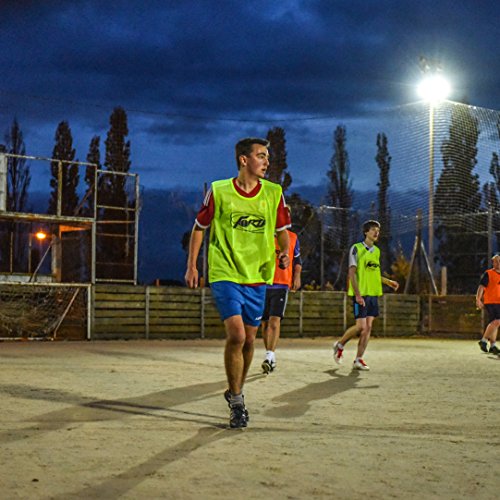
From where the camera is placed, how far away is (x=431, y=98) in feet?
100

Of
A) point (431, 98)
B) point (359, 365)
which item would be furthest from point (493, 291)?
point (431, 98)

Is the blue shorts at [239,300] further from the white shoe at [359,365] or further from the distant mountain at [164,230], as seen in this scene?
the distant mountain at [164,230]

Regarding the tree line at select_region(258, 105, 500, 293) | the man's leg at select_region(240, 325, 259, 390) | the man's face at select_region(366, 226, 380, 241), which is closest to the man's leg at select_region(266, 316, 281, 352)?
the man's face at select_region(366, 226, 380, 241)

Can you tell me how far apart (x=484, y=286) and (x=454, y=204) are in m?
17.0

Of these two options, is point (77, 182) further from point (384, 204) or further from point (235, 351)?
point (235, 351)

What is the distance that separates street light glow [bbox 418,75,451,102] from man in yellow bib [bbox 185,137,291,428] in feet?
82.3

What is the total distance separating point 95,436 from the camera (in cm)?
585

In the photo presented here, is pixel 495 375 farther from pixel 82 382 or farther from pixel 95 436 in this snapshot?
A: pixel 95 436

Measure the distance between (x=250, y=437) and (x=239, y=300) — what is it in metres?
1.16

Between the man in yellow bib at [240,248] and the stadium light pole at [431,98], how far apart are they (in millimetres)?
22528

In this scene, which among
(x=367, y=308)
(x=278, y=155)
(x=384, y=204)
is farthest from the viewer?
(x=278, y=155)

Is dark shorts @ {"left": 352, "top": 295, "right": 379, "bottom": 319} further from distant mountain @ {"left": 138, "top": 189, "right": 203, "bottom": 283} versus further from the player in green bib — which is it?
distant mountain @ {"left": 138, "top": 189, "right": 203, "bottom": 283}

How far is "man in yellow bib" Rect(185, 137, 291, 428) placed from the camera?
6.63 metres

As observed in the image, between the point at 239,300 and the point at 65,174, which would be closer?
the point at 239,300
